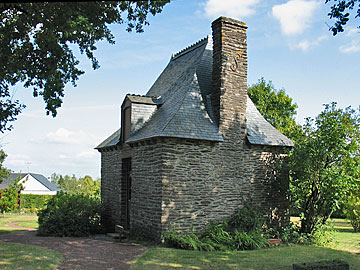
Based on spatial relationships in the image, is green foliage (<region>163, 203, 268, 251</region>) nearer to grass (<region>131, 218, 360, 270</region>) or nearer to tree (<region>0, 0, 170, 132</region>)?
grass (<region>131, 218, 360, 270</region>)

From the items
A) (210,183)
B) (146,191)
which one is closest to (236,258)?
(210,183)

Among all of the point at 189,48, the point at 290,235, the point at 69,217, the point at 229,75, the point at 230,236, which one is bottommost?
the point at 290,235

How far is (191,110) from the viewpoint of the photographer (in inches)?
503

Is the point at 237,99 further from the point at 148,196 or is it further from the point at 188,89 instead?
the point at 148,196

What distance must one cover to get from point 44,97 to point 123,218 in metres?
6.63

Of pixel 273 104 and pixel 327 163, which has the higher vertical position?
pixel 273 104

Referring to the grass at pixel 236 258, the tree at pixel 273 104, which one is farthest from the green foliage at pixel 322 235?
the tree at pixel 273 104

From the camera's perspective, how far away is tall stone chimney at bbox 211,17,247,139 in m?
12.9

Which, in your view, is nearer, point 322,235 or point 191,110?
point 191,110

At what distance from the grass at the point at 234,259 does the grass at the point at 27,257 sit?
7.03 ft

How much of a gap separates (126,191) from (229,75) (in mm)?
6158

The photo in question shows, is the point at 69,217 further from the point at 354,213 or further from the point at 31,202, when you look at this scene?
the point at 31,202

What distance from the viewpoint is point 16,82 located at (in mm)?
11266

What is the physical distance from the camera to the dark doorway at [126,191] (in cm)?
1442
